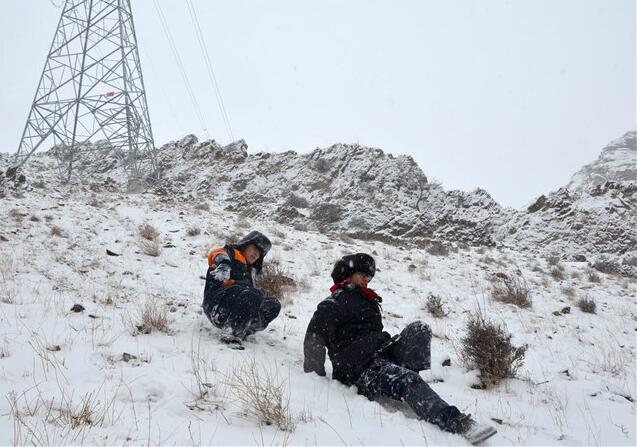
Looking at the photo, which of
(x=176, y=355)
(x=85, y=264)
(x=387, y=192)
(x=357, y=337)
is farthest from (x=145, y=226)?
(x=387, y=192)

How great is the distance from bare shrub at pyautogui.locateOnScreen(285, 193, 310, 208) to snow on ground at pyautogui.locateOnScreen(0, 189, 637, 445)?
33.3 ft

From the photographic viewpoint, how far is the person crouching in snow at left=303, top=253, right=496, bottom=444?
2.79 metres

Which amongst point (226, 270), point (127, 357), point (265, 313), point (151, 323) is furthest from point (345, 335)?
point (151, 323)

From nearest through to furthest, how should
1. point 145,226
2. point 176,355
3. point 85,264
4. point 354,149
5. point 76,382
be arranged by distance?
point 76,382 → point 176,355 → point 85,264 → point 145,226 → point 354,149

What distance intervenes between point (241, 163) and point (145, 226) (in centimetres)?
1445

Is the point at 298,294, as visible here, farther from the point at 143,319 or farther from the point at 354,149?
the point at 354,149

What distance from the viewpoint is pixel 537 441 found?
2396mm

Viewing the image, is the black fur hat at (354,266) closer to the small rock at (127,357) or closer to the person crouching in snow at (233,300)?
the person crouching in snow at (233,300)

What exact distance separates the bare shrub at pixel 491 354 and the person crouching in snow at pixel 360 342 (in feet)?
2.41

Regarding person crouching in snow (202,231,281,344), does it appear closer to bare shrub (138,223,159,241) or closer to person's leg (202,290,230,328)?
person's leg (202,290,230,328)

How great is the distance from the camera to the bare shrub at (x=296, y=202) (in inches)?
684

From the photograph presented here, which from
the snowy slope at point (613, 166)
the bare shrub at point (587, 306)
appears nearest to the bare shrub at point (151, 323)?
the bare shrub at point (587, 306)

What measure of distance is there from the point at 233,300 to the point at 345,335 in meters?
0.99

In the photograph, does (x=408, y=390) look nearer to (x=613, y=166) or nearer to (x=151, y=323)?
(x=151, y=323)
